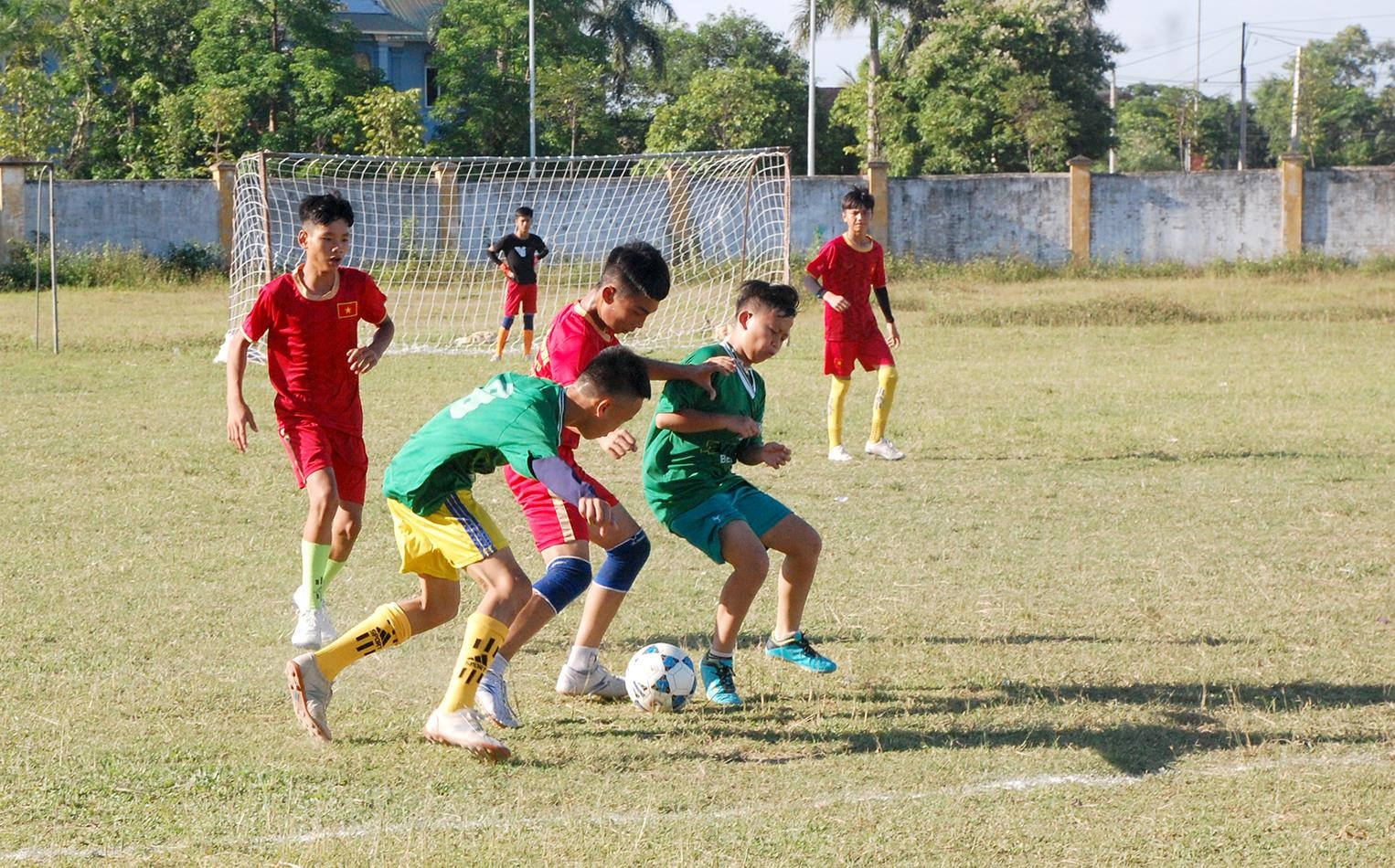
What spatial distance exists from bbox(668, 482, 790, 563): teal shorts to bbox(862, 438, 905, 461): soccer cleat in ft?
16.8

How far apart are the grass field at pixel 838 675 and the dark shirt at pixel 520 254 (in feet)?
18.6

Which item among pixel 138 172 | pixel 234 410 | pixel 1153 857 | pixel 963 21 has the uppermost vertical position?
pixel 963 21

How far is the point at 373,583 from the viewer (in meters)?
6.91

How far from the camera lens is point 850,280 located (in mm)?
10523

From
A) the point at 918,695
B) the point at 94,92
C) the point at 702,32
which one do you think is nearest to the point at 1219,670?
the point at 918,695

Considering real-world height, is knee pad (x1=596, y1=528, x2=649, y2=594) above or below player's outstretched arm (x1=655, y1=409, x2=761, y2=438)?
below

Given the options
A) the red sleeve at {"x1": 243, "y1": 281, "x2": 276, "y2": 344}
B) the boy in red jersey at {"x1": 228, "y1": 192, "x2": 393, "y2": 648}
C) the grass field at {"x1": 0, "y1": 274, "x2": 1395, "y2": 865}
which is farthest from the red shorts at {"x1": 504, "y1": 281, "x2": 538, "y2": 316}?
the red sleeve at {"x1": 243, "y1": 281, "x2": 276, "y2": 344}

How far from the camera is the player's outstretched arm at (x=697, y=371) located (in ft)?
16.2

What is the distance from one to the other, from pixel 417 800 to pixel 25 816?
40.1 inches

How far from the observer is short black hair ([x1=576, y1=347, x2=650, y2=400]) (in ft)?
14.1

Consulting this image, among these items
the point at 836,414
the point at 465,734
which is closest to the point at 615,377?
the point at 465,734

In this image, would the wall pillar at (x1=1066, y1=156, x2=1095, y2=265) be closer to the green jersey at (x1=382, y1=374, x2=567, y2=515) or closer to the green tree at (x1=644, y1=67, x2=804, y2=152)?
the green tree at (x1=644, y1=67, x2=804, y2=152)

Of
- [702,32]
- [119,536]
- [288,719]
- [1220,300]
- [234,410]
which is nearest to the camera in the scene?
[288,719]

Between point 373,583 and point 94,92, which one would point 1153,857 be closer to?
point 373,583
